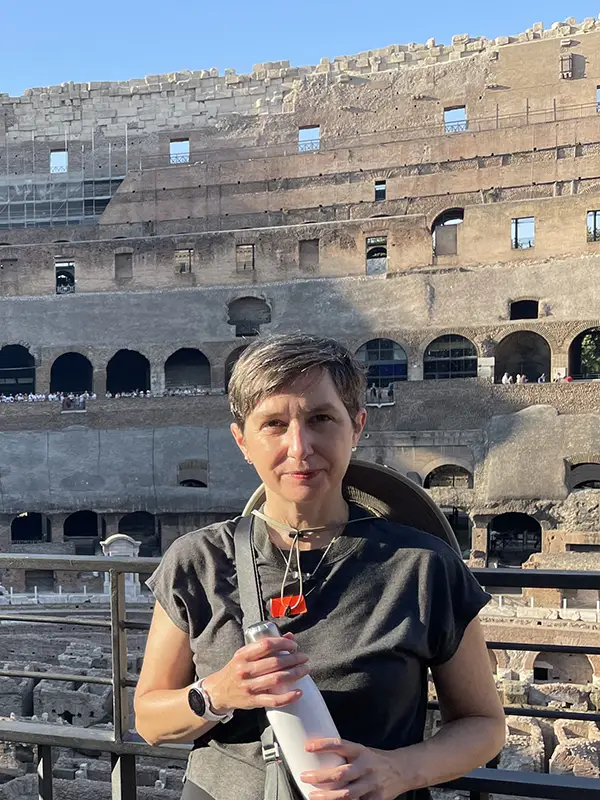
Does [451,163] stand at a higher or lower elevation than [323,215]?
higher

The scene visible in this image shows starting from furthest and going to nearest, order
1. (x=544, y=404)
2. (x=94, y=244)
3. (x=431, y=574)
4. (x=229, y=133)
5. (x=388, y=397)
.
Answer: (x=229, y=133)
(x=94, y=244)
(x=388, y=397)
(x=544, y=404)
(x=431, y=574)

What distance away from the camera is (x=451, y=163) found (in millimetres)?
23703

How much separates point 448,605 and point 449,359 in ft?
64.2

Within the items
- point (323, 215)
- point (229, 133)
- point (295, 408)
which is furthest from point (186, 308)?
point (295, 408)

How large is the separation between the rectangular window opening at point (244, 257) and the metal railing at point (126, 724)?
20.6 meters

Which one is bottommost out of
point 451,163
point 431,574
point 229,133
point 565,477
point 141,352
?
point 565,477

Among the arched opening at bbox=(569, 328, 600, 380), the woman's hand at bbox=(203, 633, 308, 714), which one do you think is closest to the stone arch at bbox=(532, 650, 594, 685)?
the arched opening at bbox=(569, 328, 600, 380)

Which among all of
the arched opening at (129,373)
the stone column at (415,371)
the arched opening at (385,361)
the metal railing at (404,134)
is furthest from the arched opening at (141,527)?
the metal railing at (404,134)

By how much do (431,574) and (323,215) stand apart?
23.2 metres

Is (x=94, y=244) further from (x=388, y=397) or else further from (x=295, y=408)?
(x=295, y=408)

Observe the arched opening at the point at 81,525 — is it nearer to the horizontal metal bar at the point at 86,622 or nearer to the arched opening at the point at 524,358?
the arched opening at the point at 524,358

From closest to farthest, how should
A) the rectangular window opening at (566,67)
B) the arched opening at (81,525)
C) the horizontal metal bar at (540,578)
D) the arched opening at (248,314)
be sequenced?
the horizontal metal bar at (540,578), the arched opening at (81,525), the arched opening at (248,314), the rectangular window opening at (566,67)

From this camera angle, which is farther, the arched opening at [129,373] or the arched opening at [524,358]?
the arched opening at [129,373]

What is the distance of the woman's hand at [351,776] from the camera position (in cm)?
131
